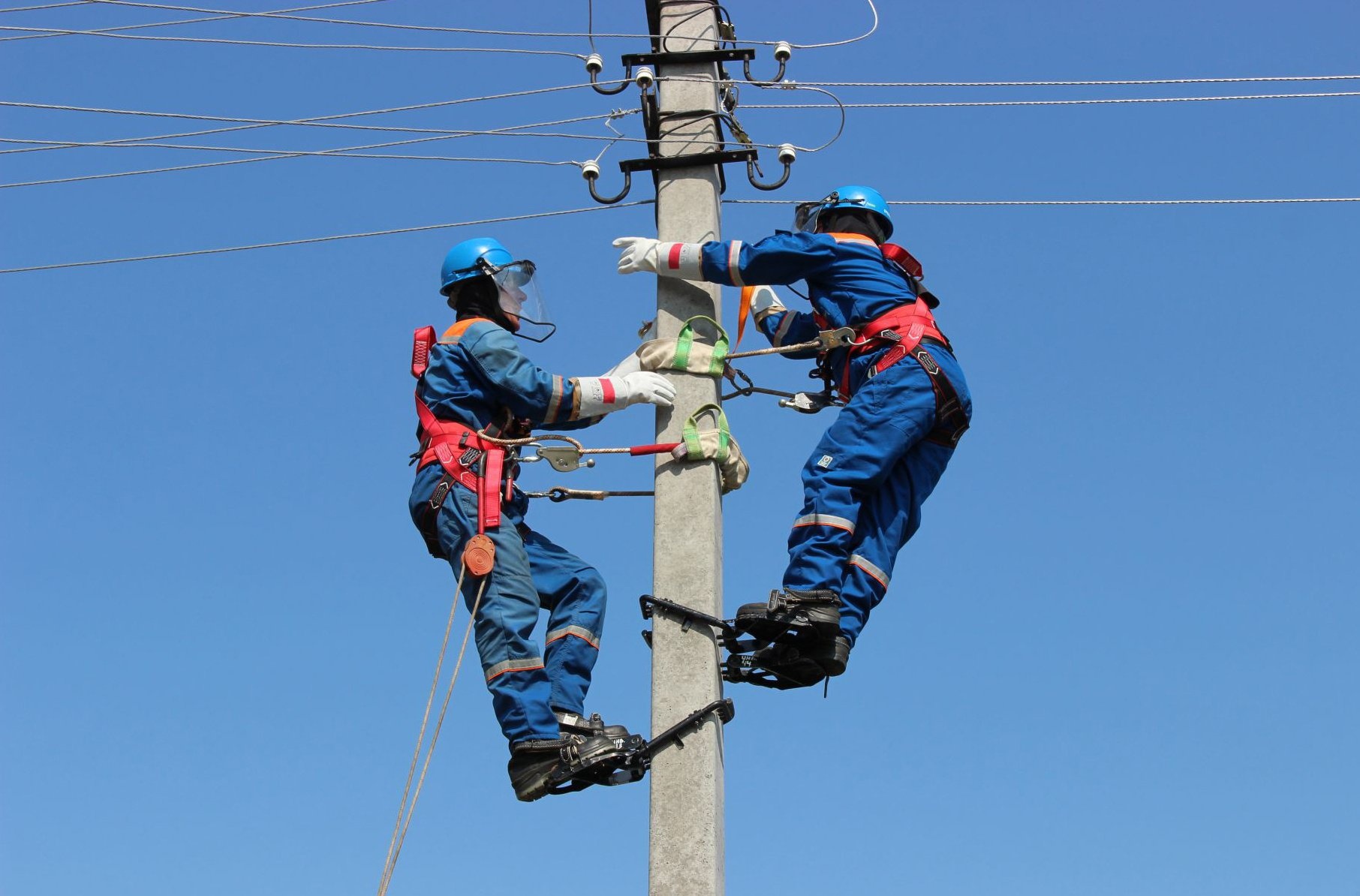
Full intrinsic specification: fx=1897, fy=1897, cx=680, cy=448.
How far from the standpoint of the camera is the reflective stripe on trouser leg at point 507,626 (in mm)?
6379

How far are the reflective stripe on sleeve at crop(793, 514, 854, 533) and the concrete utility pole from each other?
314mm

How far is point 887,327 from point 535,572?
1566 mm

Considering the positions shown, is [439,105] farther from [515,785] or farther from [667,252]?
[515,785]

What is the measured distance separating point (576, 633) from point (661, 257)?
1.38 meters

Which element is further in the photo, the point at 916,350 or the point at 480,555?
the point at 916,350

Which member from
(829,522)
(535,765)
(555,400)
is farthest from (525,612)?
(829,522)

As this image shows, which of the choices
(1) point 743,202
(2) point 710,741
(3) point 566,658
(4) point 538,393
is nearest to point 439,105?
(1) point 743,202

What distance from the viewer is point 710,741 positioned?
6.04 meters

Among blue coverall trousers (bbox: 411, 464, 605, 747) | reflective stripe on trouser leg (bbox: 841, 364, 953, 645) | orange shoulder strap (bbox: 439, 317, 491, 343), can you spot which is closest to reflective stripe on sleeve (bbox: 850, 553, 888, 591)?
reflective stripe on trouser leg (bbox: 841, 364, 953, 645)

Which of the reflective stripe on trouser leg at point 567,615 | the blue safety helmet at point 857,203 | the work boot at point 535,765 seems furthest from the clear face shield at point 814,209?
the work boot at point 535,765

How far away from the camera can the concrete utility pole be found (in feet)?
19.3

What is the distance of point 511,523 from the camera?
6.80m

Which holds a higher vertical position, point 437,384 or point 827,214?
point 827,214

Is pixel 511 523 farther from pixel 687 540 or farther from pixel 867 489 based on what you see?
pixel 867 489
